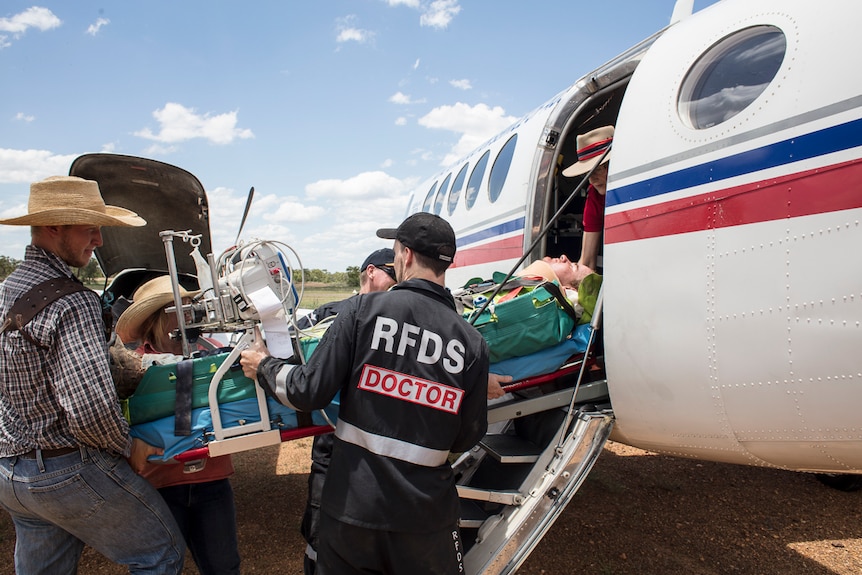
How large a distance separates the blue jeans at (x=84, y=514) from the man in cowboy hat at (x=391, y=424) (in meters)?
0.85

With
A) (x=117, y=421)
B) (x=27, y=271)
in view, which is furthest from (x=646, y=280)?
(x=27, y=271)

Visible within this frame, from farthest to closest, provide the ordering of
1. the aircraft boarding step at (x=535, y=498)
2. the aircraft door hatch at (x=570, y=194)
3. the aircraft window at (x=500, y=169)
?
the aircraft window at (x=500, y=169) → the aircraft door hatch at (x=570, y=194) → the aircraft boarding step at (x=535, y=498)

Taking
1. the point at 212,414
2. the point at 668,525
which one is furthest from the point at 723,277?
the point at 668,525

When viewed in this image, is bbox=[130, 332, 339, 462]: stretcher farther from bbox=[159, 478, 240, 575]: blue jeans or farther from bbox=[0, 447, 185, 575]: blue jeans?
bbox=[159, 478, 240, 575]: blue jeans

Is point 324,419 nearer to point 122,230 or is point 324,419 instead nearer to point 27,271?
point 27,271

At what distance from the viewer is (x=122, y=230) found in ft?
18.7

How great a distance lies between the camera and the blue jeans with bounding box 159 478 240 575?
137 inches

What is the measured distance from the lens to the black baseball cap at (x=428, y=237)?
101 inches

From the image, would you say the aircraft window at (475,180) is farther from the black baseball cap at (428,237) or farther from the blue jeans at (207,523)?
the blue jeans at (207,523)

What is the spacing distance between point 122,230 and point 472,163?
4.35 meters

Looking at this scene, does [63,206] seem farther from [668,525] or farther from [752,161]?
[668,525]

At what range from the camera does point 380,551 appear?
7.79ft

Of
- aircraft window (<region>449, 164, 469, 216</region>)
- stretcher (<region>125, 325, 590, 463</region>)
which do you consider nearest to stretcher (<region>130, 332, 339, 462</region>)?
stretcher (<region>125, 325, 590, 463</region>)

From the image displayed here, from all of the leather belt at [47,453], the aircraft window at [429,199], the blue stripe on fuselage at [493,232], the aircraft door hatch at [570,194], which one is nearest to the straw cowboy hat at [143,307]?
the leather belt at [47,453]
